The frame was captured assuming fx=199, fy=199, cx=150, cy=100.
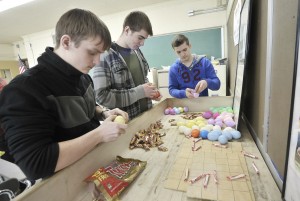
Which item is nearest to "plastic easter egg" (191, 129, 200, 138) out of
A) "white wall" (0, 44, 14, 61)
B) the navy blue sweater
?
the navy blue sweater

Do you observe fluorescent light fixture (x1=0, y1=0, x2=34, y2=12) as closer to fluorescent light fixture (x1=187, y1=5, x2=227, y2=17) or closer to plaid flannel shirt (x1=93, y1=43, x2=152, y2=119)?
fluorescent light fixture (x1=187, y1=5, x2=227, y2=17)

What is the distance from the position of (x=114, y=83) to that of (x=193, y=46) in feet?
10.4

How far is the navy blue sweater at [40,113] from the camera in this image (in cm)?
53

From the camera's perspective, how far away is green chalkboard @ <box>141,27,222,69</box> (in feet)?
12.7

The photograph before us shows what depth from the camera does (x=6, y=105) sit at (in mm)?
536

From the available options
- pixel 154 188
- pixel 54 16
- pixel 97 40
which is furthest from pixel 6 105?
pixel 54 16

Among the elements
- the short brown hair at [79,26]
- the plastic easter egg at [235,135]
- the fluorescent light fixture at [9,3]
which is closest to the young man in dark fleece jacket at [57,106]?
the short brown hair at [79,26]

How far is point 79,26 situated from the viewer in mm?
687

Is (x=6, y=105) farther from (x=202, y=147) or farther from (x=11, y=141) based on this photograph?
(x=202, y=147)

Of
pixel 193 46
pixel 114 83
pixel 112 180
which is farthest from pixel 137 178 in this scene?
pixel 193 46

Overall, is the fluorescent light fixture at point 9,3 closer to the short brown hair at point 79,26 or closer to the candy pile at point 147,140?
the short brown hair at point 79,26

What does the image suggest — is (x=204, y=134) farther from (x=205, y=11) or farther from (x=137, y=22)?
(x=205, y=11)

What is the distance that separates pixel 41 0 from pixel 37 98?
11.7 feet

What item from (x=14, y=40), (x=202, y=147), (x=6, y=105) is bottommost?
(x=202, y=147)
